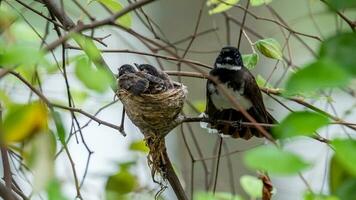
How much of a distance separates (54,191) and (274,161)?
0.60 ft

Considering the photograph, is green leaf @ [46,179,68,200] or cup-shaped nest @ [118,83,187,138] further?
cup-shaped nest @ [118,83,187,138]

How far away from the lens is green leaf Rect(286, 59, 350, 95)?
54cm

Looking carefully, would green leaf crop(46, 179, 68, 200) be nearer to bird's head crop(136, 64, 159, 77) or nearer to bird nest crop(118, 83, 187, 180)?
bird nest crop(118, 83, 187, 180)

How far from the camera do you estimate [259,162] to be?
0.54 meters

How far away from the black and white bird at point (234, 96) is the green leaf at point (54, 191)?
1.14 meters

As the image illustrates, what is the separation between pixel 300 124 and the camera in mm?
568

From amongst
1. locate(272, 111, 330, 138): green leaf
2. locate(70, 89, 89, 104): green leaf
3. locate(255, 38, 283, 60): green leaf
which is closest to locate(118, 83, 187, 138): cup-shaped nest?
locate(255, 38, 283, 60): green leaf

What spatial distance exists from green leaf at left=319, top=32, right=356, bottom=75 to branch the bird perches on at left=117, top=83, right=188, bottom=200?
92 cm

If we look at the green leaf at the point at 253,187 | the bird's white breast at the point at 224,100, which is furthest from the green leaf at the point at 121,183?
the bird's white breast at the point at 224,100

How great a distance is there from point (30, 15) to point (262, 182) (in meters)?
1.04

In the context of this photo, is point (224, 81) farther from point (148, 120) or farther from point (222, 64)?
point (148, 120)

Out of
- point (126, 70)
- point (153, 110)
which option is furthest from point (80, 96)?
point (153, 110)

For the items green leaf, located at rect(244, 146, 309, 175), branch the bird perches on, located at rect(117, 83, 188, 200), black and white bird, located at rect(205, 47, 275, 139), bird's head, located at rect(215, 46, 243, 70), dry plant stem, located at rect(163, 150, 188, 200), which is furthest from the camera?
bird's head, located at rect(215, 46, 243, 70)

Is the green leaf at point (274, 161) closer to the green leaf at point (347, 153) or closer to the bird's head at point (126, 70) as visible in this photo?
the green leaf at point (347, 153)
